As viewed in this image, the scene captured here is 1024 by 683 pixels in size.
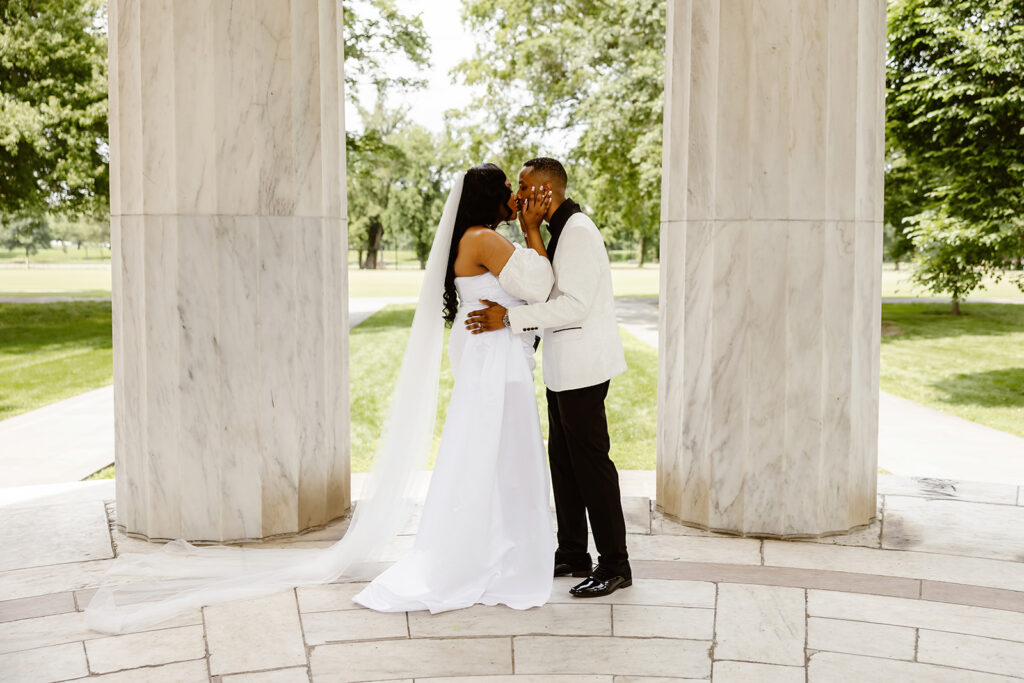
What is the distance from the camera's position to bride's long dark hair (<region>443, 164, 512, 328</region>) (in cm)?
517

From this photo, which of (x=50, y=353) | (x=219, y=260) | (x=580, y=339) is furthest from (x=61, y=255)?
(x=580, y=339)

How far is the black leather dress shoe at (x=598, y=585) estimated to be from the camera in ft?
16.8

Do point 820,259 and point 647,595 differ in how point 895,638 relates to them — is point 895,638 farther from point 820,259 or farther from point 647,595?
point 820,259

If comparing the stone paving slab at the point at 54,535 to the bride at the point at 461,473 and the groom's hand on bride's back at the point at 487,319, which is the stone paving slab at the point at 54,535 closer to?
the bride at the point at 461,473

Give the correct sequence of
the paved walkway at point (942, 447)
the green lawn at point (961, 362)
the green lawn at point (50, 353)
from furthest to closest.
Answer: the green lawn at point (50, 353)
the green lawn at point (961, 362)
the paved walkway at point (942, 447)

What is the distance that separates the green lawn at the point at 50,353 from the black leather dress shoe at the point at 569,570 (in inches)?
395

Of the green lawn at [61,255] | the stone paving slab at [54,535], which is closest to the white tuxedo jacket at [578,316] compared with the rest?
the stone paving slab at [54,535]

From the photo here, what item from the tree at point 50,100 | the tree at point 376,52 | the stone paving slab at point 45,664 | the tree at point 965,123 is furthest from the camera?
the tree at point 376,52

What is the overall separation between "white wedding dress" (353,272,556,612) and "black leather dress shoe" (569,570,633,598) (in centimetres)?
17

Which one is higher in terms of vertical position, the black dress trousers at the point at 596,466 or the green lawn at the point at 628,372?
the black dress trousers at the point at 596,466

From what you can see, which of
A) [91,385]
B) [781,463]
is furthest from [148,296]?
[91,385]

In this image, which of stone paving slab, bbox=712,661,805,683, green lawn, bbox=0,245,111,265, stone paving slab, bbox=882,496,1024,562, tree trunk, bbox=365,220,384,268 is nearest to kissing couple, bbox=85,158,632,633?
stone paving slab, bbox=712,661,805,683

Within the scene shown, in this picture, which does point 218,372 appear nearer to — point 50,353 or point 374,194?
point 50,353

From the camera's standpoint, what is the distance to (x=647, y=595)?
516cm
